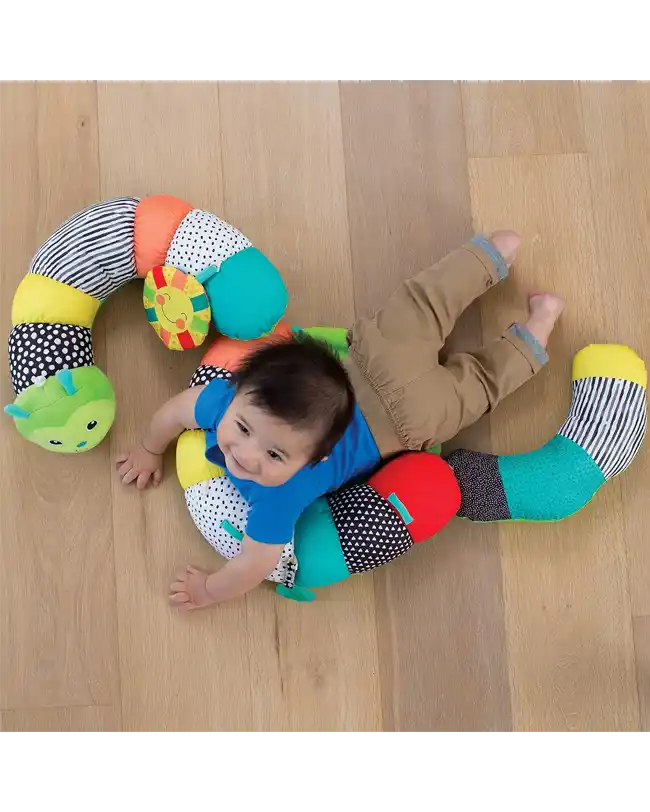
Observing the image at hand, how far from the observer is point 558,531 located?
4.39 feet

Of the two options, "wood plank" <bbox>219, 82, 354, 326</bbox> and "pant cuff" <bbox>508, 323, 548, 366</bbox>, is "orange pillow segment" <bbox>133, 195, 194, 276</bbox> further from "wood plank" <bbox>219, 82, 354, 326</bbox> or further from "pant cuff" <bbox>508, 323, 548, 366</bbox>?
"pant cuff" <bbox>508, 323, 548, 366</bbox>

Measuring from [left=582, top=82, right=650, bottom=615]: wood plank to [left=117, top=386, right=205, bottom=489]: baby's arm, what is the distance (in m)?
0.68

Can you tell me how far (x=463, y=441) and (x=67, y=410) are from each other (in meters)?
0.60

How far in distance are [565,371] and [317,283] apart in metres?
0.42

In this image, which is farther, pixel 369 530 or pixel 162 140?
pixel 162 140

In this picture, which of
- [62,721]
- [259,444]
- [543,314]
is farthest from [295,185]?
[62,721]

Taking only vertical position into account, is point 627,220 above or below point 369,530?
above

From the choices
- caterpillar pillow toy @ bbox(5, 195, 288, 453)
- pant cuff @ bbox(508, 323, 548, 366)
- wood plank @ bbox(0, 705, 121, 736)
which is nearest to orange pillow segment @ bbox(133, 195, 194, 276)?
caterpillar pillow toy @ bbox(5, 195, 288, 453)

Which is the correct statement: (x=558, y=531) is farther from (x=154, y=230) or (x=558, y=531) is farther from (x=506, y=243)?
(x=154, y=230)

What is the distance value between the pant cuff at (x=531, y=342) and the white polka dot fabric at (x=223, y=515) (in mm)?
462

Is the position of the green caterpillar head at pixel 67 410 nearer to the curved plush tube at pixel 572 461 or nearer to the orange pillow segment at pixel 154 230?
the orange pillow segment at pixel 154 230

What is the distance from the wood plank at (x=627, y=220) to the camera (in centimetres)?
134

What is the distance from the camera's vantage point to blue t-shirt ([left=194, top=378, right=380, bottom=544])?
1.14 metres

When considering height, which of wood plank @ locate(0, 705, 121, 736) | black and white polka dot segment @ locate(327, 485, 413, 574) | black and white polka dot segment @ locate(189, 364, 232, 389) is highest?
black and white polka dot segment @ locate(189, 364, 232, 389)
